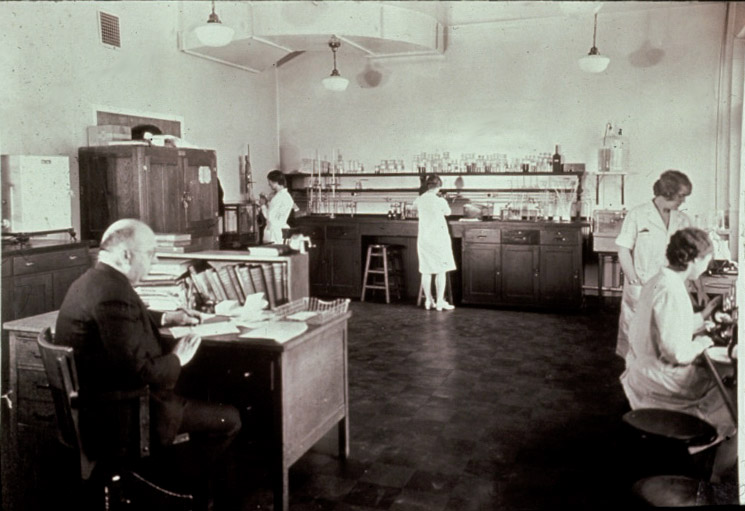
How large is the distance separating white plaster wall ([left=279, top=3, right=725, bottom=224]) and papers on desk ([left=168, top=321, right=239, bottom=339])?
5.82 metres

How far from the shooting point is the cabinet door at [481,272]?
7883 millimetres

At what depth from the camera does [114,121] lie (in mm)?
6586

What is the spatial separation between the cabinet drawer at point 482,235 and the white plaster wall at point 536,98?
1.42 meters

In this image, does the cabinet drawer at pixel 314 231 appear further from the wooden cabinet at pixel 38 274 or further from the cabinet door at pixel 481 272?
the wooden cabinet at pixel 38 274

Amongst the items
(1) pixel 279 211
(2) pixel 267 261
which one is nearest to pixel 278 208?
(1) pixel 279 211

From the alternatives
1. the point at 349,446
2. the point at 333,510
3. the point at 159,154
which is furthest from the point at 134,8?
the point at 333,510

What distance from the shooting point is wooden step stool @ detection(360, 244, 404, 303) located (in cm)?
829

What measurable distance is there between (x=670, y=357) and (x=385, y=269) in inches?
219

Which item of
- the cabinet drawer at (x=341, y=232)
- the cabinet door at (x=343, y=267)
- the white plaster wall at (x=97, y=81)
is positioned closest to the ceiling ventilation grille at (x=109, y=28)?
the white plaster wall at (x=97, y=81)

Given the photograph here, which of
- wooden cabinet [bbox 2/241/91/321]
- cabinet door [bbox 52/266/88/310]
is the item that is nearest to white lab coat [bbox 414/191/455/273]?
wooden cabinet [bbox 2/241/91/321]

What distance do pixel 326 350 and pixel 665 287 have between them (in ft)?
5.23

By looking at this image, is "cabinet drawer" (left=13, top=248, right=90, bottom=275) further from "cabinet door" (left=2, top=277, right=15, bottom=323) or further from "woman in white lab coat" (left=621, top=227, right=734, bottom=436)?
"woman in white lab coat" (left=621, top=227, right=734, bottom=436)

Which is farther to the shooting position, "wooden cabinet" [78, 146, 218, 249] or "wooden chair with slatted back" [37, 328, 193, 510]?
"wooden cabinet" [78, 146, 218, 249]

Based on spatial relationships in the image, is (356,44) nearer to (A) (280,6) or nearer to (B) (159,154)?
(A) (280,6)
